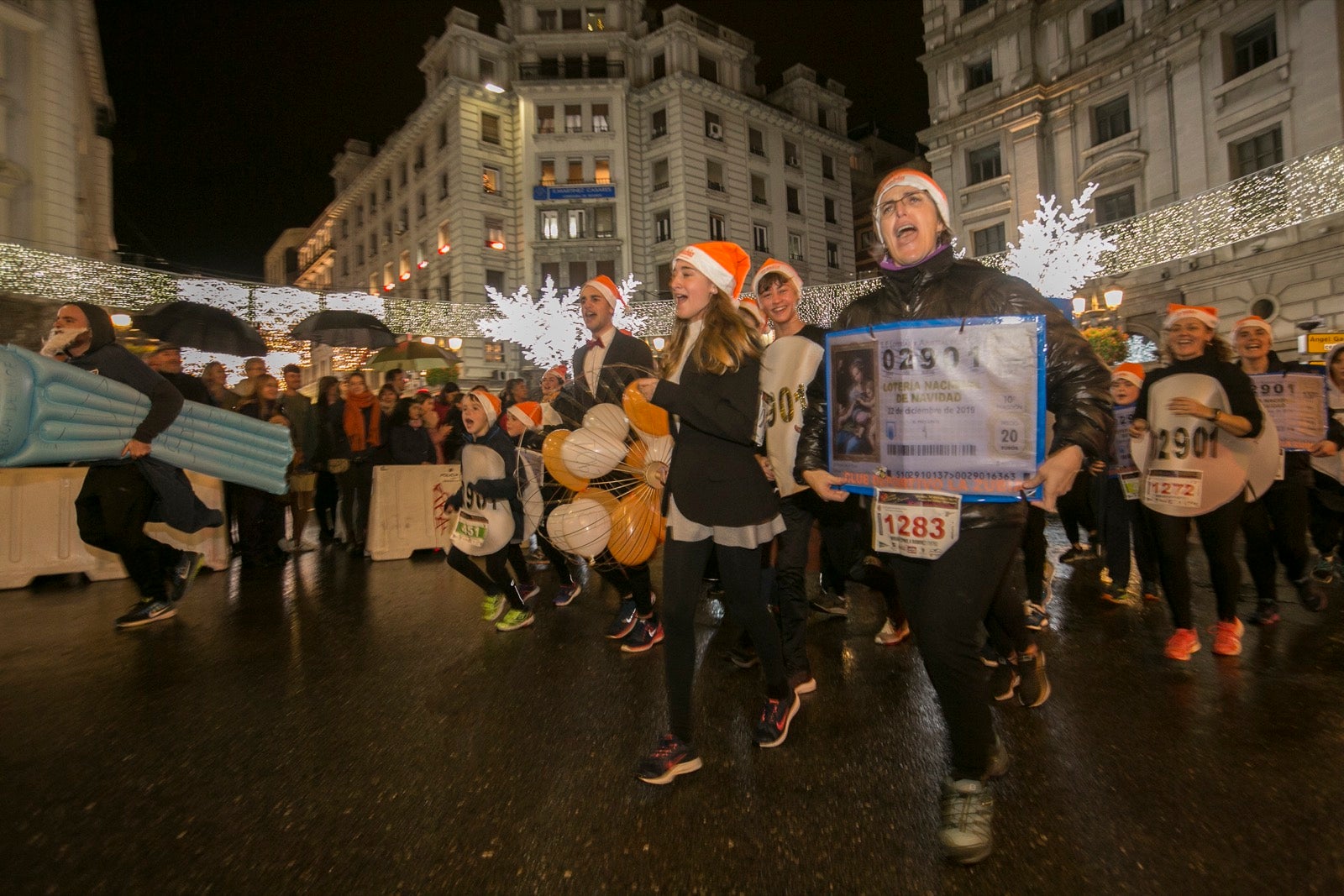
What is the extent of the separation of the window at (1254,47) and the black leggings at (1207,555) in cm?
2467

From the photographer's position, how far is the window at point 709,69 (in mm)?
41531

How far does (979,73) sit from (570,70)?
22.0 meters

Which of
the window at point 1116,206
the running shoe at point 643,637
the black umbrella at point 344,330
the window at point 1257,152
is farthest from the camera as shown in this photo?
the window at point 1116,206

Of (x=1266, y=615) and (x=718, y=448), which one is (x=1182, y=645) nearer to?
(x=1266, y=615)

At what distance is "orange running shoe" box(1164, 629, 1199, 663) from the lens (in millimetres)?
4109

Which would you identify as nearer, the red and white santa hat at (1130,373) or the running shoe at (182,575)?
the running shoe at (182,575)

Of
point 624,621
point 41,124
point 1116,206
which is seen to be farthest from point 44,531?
point 1116,206

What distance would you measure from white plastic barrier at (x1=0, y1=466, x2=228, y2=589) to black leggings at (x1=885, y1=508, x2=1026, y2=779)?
748 cm

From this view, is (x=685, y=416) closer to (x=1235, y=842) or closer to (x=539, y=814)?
(x=539, y=814)

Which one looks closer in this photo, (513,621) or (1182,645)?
(1182,645)

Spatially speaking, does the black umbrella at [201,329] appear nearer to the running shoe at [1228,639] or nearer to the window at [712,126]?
the running shoe at [1228,639]

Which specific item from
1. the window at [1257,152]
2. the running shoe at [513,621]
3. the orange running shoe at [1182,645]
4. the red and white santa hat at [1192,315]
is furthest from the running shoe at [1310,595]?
the window at [1257,152]

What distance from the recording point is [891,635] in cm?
466

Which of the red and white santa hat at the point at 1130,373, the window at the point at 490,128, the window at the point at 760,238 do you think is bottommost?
the red and white santa hat at the point at 1130,373
